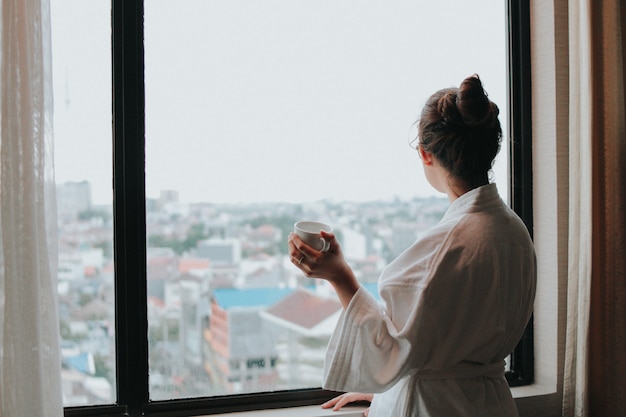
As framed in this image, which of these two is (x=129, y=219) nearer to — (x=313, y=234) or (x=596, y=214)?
(x=313, y=234)

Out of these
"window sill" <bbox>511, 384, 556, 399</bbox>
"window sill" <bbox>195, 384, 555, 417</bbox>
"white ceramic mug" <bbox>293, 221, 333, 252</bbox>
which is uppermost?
"white ceramic mug" <bbox>293, 221, 333, 252</bbox>

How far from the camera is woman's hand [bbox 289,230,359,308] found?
4.42 feet

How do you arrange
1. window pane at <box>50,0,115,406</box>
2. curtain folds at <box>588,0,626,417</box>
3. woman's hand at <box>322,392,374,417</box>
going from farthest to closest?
curtain folds at <box>588,0,626,417</box>
woman's hand at <box>322,392,374,417</box>
window pane at <box>50,0,115,406</box>

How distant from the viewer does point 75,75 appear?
1.67m

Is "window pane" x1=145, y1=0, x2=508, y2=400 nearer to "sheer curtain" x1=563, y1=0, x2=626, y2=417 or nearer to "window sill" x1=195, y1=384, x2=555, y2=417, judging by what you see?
"window sill" x1=195, y1=384, x2=555, y2=417

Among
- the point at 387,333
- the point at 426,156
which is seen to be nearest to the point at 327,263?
the point at 387,333

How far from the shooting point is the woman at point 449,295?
1.27 meters

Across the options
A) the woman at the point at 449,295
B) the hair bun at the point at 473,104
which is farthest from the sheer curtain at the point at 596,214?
the hair bun at the point at 473,104

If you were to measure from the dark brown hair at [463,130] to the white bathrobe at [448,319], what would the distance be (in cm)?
6

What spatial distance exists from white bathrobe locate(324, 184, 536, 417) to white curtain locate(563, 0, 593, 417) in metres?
0.59

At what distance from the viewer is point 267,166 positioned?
1.86 metres

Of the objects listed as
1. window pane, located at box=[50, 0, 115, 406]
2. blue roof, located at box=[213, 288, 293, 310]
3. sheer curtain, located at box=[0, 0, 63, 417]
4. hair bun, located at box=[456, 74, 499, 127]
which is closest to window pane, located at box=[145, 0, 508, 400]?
blue roof, located at box=[213, 288, 293, 310]

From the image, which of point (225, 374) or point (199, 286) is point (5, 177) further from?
point (225, 374)

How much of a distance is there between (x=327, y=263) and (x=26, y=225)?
0.64 metres
